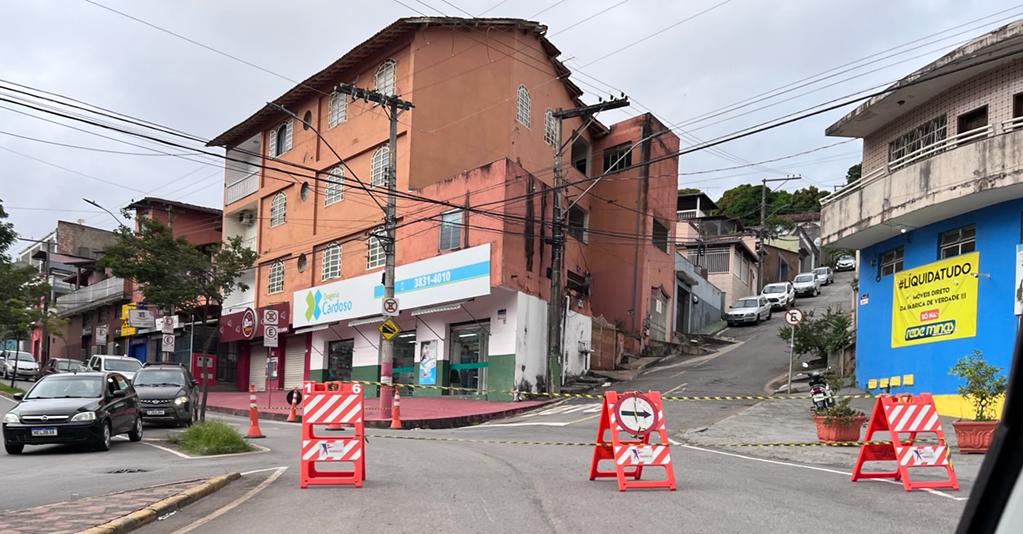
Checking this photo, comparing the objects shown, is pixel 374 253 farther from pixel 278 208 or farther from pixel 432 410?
pixel 278 208

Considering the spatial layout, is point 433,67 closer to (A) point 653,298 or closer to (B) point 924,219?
(A) point 653,298

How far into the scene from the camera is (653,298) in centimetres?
3791

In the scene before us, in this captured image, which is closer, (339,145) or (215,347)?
(339,145)

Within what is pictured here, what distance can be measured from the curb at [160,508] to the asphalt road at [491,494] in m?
0.14

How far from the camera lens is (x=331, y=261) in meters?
37.9

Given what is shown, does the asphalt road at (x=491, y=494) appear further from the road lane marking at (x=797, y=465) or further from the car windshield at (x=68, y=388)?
the car windshield at (x=68, y=388)

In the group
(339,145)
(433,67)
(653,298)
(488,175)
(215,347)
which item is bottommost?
(215,347)

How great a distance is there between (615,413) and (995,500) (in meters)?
8.69

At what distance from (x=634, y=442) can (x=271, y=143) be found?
37897 millimetres

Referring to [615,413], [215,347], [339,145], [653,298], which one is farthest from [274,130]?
[615,413]

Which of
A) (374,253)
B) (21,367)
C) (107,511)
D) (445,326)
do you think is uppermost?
(374,253)

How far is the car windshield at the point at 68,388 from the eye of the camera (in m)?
15.9

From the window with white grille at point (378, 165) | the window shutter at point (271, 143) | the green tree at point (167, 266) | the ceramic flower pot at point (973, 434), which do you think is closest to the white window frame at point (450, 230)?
the window with white grille at point (378, 165)

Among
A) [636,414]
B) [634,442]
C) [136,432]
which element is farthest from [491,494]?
[136,432]
